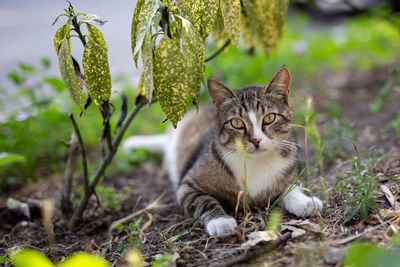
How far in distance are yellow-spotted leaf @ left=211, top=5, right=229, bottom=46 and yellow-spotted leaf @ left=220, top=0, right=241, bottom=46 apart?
24 cm

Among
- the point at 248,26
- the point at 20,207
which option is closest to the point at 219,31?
the point at 248,26

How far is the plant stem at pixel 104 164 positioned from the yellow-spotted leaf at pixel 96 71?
1.20 feet

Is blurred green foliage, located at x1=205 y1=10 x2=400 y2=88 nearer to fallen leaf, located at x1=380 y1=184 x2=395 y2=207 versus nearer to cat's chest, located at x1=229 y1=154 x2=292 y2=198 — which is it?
cat's chest, located at x1=229 y1=154 x2=292 y2=198

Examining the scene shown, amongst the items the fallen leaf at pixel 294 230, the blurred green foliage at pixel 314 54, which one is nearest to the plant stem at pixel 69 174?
the fallen leaf at pixel 294 230

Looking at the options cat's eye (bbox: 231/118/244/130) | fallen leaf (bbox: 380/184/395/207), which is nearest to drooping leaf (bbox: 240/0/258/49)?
cat's eye (bbox: 231/118/244/130)

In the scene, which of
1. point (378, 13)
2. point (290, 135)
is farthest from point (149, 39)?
point (378, 13)

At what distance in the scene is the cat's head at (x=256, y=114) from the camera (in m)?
2.08

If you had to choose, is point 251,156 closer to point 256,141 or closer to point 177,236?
point 256,141

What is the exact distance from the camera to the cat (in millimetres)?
2051

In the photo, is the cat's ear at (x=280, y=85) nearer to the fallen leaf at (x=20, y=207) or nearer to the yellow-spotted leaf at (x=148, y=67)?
the yellow-spotted leaf at (x=148, y=67)

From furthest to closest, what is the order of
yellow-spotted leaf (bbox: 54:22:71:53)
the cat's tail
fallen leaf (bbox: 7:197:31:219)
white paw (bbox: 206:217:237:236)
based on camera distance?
the cat's tail
fallen leaf (bbox: 7:197:31:219)
white paw (bbox: 206:217:237:236)
yellow-spotted leaf (bbox: 54:22:71:53)

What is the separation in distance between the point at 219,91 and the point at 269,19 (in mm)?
536

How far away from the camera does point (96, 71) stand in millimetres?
1649

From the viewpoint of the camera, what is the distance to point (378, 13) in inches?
150
